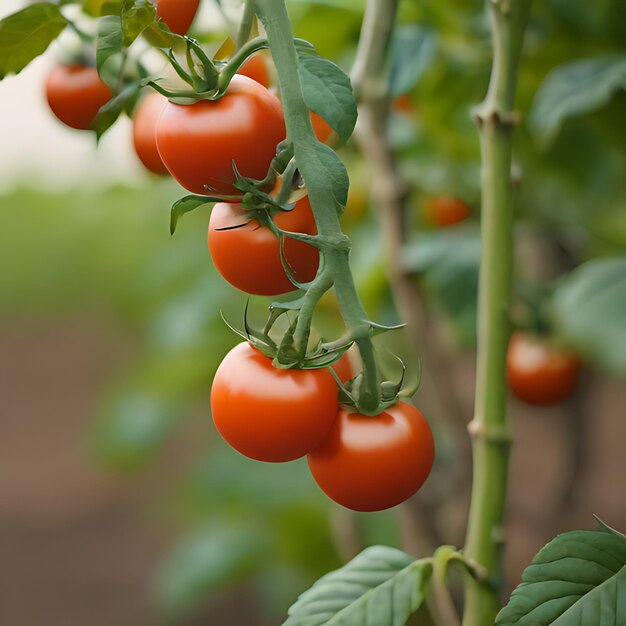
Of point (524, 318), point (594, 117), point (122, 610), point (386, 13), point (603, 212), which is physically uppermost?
point (386, 13)

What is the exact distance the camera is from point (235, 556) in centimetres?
196

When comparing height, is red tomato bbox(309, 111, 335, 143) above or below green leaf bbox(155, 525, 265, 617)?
above

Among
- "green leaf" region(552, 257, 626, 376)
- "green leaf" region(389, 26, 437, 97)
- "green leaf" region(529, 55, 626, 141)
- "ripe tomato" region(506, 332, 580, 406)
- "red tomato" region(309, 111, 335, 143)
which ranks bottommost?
"ripe tomato" region(506, 332, 580, 406)

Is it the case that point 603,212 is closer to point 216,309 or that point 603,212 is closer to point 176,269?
point 216,309

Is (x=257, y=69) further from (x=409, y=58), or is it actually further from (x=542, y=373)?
(x=542, y=373)

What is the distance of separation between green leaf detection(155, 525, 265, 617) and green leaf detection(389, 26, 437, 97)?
140 cm

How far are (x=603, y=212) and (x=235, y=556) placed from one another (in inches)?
43.4

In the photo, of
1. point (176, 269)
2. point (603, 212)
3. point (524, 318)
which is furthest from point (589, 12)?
point (176, 269)

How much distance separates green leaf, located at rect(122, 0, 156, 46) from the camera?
0.36m

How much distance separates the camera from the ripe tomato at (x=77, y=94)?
47 centimetres

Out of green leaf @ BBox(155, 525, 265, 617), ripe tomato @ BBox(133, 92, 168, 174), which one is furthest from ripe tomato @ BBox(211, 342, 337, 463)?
green leaf @ BBox(155, 525, 265, 617)

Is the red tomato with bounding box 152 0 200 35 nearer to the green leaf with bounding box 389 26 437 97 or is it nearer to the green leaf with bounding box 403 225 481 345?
the green leaf with bounding box 389 26 437 97

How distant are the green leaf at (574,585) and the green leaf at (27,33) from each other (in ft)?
1.15

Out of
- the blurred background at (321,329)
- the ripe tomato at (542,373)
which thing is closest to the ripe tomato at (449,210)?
the blurred background at (321,329)
